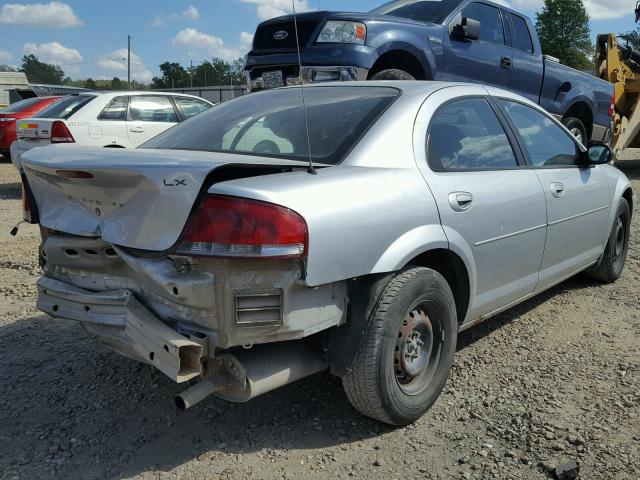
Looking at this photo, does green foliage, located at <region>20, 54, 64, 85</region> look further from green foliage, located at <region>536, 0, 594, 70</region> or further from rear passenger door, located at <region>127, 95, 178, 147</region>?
rear passenger door, located at <region>127, 95, 178, 147</region>

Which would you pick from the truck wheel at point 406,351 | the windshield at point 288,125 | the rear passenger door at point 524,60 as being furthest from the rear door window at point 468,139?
the rear passenger door at point 524,60

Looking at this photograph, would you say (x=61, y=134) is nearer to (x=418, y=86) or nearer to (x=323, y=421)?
(x=418, y=86)

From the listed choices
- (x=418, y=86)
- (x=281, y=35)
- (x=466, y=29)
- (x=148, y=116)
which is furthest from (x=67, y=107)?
(x=418, y=86)

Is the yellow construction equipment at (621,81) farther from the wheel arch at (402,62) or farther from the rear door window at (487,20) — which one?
the wheel arch at (402,62)

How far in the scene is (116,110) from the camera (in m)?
9.21

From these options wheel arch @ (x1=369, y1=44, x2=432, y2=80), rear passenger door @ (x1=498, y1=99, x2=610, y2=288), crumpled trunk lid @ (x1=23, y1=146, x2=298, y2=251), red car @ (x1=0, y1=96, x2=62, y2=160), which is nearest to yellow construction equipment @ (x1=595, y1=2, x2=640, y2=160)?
wheel arch @ (x1=369, y1=44, x2=432, y2=80)

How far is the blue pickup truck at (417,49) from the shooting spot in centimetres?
630

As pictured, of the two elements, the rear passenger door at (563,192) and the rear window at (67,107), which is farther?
the rear window at (67,107)

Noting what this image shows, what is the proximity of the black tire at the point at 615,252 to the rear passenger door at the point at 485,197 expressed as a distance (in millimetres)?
1488

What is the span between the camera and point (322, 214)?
2.40 m

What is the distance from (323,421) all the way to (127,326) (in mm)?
1082

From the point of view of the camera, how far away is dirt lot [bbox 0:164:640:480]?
2605 mm

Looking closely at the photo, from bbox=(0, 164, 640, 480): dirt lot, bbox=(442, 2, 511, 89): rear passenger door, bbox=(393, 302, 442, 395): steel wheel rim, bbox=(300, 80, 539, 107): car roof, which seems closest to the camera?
bbox=(0, 164, 640, 480): dirt lot

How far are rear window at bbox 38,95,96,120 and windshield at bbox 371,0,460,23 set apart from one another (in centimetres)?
463
